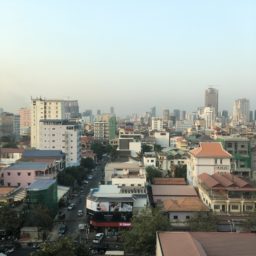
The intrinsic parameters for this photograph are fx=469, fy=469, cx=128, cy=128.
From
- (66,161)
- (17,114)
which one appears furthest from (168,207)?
(17,114)

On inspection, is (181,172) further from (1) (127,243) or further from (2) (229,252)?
(2) (229,252)

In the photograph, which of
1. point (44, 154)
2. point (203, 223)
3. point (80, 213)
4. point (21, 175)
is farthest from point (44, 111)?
point (203, 223)

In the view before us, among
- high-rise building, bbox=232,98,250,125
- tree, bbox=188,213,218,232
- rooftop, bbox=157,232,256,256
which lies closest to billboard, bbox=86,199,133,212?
tree, bbox=188,213,218,232

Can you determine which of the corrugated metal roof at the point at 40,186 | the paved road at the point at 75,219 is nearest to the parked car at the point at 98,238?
the paved road at the point at 75,219

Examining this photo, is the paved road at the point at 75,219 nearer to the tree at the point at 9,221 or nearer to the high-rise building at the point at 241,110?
the tree at the point at 9,221

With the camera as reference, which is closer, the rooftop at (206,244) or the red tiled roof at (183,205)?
the rooftop at (206,244)

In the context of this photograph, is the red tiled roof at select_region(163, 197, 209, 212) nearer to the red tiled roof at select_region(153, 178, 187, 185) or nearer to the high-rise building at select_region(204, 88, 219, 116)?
the red tiled roof at select_region(153, 178, 187, 185)

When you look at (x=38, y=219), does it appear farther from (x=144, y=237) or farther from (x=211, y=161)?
(x=211, y=161)
